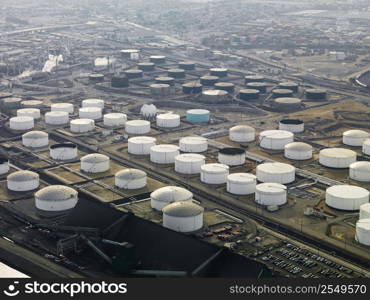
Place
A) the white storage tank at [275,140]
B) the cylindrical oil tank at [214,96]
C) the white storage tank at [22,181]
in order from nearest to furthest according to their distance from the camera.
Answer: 1. the white storage tank at [22,181]
2. the white storage tank at [275,140]
3. the cylindrical oil tank at [214,96]

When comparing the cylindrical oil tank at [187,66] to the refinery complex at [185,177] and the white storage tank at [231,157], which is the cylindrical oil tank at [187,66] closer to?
the refinery complex at [185,177]

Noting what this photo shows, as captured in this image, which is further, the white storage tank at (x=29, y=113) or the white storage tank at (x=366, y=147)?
the white storage tank at (x=29, y=113)

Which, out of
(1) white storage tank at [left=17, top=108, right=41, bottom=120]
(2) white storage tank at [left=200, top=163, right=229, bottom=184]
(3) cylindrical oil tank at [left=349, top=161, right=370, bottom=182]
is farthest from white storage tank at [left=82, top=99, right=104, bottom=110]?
(3) cylindrical oil tank at [left=349, top=161, right=370, bottom=182]

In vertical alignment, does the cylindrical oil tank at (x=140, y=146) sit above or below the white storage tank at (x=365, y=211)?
below

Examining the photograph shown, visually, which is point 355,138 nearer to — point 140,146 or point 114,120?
point 140,146

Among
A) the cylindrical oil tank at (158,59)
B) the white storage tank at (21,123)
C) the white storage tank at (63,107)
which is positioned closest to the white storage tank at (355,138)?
the white storage tank at (63,107)

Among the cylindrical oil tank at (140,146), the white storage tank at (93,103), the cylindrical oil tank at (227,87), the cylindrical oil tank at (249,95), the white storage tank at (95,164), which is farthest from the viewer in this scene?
the cylindrical oil tank at (227,87)
